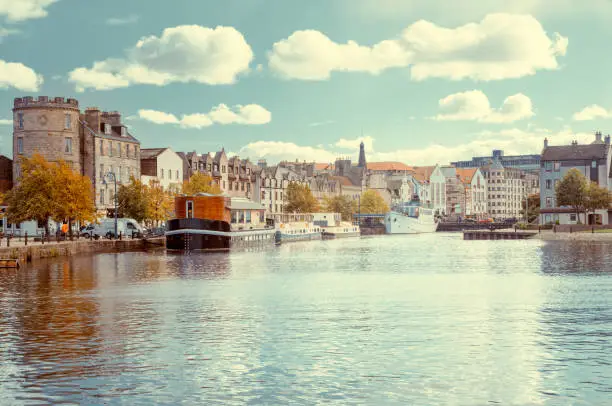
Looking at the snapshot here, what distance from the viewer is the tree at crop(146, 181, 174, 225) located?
9819cm

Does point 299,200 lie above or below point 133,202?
above

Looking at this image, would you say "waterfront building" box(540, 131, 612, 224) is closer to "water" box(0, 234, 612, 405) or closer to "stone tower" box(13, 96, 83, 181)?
"stone tower" box(13, 96, 83, 181)

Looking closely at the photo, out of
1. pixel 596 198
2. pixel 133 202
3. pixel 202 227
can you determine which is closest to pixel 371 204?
Answer: pixel 596 198

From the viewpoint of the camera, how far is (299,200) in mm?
153875

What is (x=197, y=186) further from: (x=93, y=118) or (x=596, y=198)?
(x=596, y=198)

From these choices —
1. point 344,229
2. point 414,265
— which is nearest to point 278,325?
point 414,265

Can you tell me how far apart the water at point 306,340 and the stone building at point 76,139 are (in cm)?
5301

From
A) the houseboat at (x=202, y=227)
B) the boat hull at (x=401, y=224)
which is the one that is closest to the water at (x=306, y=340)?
the houseboat at (x=202, y=227)

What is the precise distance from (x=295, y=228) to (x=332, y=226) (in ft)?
72.9

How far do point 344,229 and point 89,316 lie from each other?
11337 cm

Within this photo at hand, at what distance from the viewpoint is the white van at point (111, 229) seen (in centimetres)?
8856

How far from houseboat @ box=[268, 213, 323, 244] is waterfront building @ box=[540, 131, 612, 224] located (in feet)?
133

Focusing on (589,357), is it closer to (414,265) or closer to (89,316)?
(89,316)

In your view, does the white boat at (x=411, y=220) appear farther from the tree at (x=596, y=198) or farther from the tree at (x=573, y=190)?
the tree at (x=596, y=198)
